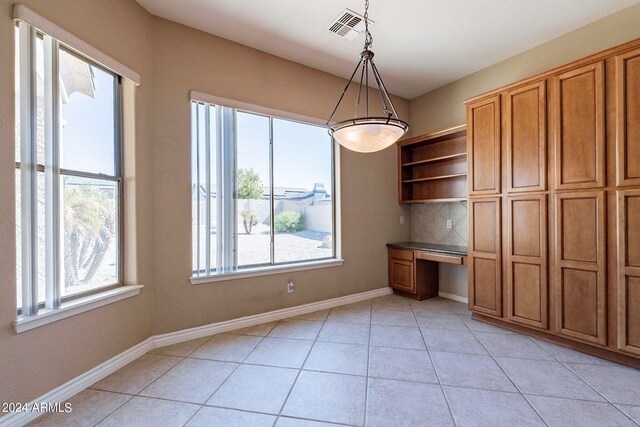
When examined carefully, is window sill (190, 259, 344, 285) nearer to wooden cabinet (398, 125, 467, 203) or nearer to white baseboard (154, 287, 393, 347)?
white baseboard (154, 287, 393, 347)

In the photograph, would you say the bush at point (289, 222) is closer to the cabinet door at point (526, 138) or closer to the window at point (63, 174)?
the window at point (63, 174)

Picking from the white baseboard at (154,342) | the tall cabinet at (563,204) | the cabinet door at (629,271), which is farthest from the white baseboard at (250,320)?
the cabinet door at (629,271)

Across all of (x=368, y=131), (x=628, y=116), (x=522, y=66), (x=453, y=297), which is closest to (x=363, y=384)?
(x=368, y=131)

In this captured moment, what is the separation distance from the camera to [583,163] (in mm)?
2400

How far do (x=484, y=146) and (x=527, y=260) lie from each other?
126 cm

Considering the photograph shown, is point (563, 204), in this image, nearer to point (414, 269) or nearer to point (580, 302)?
point (580, 302)

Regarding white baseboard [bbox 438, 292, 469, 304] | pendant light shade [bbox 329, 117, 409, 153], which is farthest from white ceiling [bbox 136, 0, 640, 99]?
white baseboard [bbox 438, 292, 469, 304]

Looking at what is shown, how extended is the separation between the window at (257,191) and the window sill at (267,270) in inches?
2.4

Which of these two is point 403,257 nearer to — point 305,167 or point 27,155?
point 305,167

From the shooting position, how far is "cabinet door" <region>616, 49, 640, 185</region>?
2139 mm

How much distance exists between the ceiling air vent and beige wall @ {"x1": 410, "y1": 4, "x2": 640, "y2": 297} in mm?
1881

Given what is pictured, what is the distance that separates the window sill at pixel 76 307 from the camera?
5.54 feet

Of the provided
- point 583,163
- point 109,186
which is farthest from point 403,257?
point 109,186

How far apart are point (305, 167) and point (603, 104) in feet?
9.43
